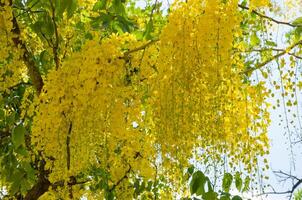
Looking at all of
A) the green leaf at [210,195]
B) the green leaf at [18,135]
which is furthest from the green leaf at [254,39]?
the green leaf at [18,135]

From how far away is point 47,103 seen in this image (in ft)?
9.12

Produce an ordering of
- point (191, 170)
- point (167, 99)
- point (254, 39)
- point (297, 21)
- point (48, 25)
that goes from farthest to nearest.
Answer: point (254, 39) → point (48, 25) → point (191, 170) → point (297, 21) → point (167, 99)

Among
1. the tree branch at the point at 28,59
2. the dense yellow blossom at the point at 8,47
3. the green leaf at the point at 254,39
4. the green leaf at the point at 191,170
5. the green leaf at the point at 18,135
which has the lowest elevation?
the green leaf at the point at 191,170

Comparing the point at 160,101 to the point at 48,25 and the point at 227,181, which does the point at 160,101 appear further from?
the point at 48,25

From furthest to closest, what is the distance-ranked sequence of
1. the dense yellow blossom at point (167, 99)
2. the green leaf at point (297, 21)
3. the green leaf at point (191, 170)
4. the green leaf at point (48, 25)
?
the green leaf at point (48, 25), the green leaf at point (191, 170), the green leaf at point (297, 21), the dense yellow blossom at point (167, 99)

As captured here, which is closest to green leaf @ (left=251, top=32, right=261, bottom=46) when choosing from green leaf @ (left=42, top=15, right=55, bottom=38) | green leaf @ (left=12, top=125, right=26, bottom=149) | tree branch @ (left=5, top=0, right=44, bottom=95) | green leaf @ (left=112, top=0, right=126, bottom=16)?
green leaf @ (left=112, top=0, right=126, bottom=16)

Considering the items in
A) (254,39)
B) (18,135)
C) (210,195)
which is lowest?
(210,195)

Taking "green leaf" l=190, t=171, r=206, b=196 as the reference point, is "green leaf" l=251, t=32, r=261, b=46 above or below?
above

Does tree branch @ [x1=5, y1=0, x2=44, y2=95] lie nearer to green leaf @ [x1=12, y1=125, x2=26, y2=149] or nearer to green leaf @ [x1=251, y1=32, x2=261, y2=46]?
green leaf @ [x1=12, y1=125, x2=26, y2=149]

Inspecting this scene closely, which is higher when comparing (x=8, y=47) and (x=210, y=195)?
(x=8, y=47)

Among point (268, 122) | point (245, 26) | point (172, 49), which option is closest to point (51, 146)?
point (172, 49)

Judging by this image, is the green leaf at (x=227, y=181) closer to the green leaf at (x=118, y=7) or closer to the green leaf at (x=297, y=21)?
the green leaf at (x=297, y=21)

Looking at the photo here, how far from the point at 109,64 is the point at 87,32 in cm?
100

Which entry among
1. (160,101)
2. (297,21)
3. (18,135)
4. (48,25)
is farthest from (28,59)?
(297,21)
